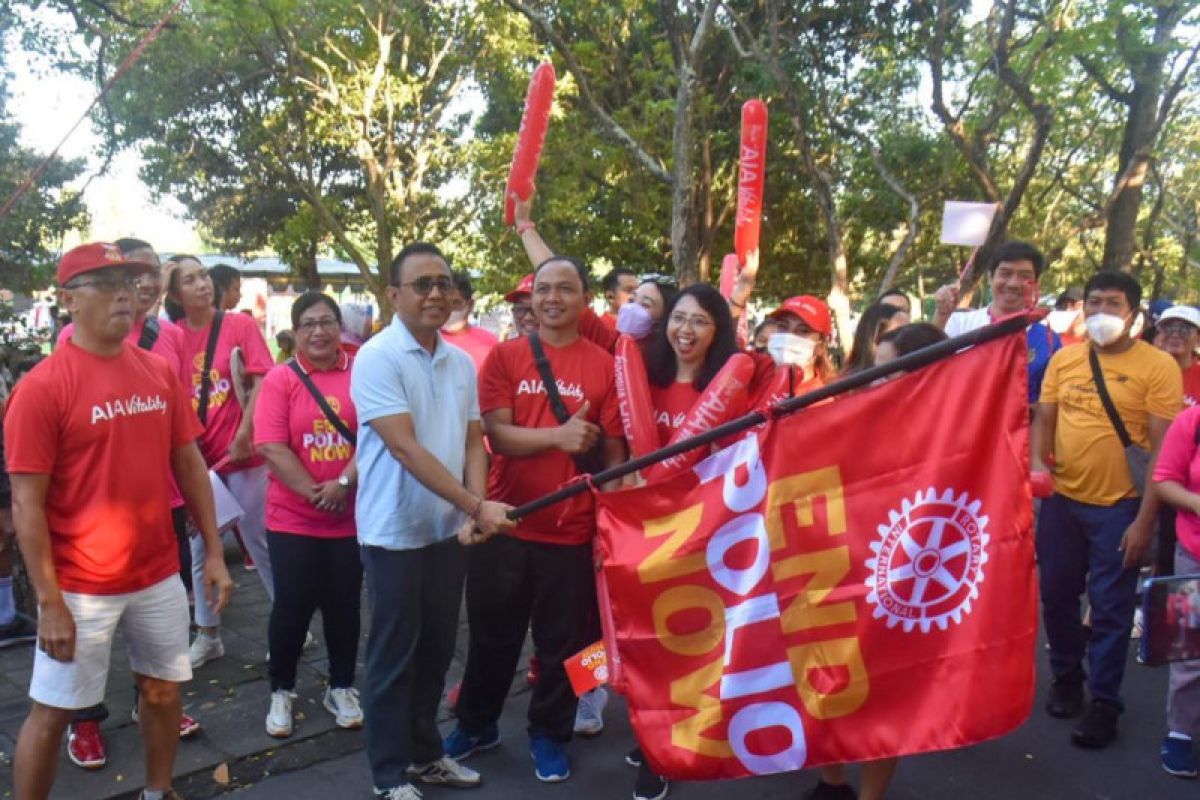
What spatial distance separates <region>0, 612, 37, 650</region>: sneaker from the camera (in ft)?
15.8

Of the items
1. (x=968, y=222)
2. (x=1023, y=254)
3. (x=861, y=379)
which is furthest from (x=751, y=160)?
(x=861, y=379)

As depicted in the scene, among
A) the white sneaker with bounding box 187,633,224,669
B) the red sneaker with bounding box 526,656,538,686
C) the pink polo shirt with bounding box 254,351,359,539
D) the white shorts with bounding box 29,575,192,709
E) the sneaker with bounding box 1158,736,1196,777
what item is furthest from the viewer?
the white sneaker with bounding box 187,633,224,669

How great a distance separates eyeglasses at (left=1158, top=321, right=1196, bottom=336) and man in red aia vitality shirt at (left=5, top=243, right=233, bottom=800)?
521 centimetres

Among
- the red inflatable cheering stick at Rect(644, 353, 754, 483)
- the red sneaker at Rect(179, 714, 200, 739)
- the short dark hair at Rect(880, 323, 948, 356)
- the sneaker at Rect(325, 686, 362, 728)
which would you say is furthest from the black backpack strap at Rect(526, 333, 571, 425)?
the red sneaker at Rect(179, 714, 200, 739)

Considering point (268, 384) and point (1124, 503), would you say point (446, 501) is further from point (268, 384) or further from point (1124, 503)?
point (1124, 503)

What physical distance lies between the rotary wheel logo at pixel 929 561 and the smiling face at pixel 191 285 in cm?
341

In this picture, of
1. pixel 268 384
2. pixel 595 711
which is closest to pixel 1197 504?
pixel 595 711

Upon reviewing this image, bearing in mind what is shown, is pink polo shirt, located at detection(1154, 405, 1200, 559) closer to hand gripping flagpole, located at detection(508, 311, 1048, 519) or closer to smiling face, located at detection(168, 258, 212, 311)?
hand gripping flagpole, located at detection(508, 311, 1048, 519)

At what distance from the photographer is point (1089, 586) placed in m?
4.16

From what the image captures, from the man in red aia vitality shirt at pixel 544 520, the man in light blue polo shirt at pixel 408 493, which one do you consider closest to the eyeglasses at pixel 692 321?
the man in red aia vitality shirt at pixel 544 520

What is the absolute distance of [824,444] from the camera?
9.09ft

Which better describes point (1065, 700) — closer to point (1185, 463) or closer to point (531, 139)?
point (1185, 463)

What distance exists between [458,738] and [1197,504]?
2.99 m

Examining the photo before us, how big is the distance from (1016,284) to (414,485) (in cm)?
306
